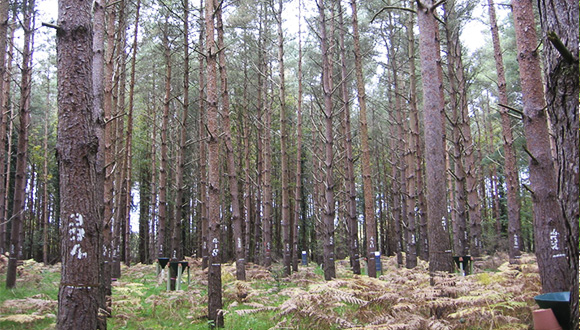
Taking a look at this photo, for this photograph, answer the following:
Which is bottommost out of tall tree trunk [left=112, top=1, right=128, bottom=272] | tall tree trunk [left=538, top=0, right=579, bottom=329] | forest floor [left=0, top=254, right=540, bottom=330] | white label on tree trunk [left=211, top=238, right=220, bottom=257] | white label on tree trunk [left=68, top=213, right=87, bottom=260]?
forest floor [left=0, top=254, right=540, bottom=330]

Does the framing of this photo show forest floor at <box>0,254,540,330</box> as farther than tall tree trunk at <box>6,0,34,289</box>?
No

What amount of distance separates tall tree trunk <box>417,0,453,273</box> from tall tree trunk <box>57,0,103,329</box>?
4.44 meters

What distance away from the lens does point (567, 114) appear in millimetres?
2541

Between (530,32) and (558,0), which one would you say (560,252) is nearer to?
(530,32)

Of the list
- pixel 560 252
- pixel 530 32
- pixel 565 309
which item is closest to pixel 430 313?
pixel 560 252

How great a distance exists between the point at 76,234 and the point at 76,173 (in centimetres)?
59

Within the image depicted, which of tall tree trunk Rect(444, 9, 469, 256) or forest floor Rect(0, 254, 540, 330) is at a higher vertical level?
tall tree trunk Rect(444, 9, 469, 256)

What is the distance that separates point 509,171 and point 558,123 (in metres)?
10.2

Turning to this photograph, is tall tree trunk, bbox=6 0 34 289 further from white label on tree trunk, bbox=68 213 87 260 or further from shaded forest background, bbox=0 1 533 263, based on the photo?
white label on tree trunk, bbox=68 213 87 260

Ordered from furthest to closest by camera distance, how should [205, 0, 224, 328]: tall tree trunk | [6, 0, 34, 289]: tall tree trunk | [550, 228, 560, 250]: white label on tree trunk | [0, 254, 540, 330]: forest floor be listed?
[6, 0, 34, 289]: tall tree trunk
[205, 0, 224, 328]: tall tree trunk
[550, 228, 560, 250]: white label on tree trunk
[0, 254, 540, 330]: forest floor

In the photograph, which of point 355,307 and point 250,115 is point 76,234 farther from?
point 250,115

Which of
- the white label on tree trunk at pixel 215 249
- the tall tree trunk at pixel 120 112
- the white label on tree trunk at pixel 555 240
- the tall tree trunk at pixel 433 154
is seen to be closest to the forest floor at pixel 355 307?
the tall tree trunk at pixel 433 154

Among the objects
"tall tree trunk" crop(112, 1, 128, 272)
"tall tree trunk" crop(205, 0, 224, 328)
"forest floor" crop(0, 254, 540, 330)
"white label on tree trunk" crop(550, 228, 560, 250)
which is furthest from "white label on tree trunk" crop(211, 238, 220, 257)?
"white label on tree trunk" crop(550, 228, 560, 250)

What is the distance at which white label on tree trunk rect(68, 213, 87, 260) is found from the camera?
394cm
